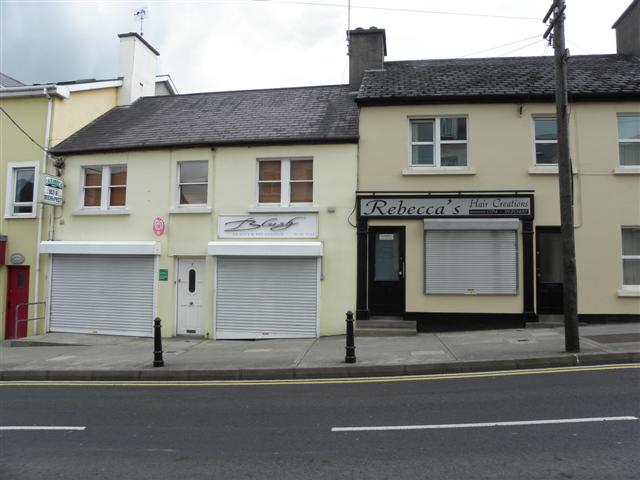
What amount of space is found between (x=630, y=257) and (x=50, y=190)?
1664cm

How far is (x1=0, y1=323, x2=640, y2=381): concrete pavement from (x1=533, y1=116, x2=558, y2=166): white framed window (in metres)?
4.60

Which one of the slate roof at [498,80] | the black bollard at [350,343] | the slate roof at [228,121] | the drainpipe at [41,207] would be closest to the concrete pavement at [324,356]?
the black bollard at [350,343]

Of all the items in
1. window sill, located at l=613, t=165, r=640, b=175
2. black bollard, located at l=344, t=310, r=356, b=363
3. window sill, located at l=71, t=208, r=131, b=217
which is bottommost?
black bollard, located at l=344, t=310, r=356, b=363

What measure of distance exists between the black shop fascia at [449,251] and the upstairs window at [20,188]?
1093cm

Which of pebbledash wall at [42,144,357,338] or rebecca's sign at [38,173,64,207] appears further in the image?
rebecca's sign at [38,173,64,207]

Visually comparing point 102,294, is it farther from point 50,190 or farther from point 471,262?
point 471,262

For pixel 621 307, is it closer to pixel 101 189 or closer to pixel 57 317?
pixel 101 189

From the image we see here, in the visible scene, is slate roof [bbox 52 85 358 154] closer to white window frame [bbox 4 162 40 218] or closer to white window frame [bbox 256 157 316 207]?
white window frame [bbox 256 157 316 207]

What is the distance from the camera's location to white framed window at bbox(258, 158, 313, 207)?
13859 millimetres

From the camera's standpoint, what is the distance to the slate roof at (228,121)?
14.1m

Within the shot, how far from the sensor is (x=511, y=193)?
42.3 feet

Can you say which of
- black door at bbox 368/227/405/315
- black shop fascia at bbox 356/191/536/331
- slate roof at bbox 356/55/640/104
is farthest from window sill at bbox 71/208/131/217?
slate roof at bbox 356/55/640/104

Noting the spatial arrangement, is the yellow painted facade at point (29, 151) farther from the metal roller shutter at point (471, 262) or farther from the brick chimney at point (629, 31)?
the brick chimney at point (629, 31)

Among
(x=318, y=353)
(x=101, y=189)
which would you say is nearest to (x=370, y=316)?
(x=318, y=353)
